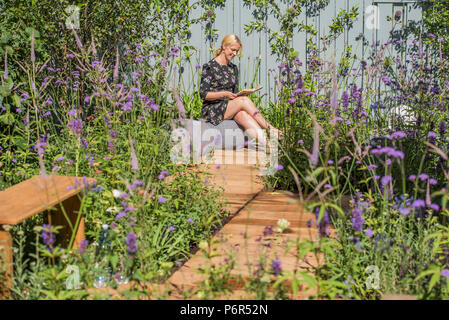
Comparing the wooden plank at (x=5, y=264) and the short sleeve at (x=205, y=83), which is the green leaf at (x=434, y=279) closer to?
the wooden plank at (x=5, y=264)

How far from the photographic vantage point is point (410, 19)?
20.8 feet

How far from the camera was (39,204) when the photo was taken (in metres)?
2.28

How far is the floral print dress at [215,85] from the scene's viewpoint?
5.64m

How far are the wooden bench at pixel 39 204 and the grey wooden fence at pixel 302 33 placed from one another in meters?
4.25

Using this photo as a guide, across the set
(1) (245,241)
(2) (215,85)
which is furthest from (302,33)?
(1) (245,241)

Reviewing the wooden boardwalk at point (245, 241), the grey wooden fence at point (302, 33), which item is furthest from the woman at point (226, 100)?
the grey wooden fence at point (302, 33)

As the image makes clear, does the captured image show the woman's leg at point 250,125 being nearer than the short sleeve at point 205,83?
Yes

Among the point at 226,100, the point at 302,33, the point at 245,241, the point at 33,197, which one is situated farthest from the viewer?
the point at 302,33

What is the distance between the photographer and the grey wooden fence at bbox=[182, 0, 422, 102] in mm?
6488

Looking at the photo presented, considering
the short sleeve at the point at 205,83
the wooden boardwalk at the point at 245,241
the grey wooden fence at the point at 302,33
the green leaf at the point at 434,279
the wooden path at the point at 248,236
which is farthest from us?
the grey wooden fence at the point at 302,33

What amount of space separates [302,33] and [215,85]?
64.1 inches

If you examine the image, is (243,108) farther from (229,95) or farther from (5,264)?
(5,264)

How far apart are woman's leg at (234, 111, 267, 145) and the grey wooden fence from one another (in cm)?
117
